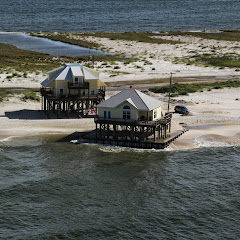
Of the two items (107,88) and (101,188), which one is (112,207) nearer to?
(101,188)

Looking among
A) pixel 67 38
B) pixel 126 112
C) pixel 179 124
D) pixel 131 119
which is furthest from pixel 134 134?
pixel 67 38

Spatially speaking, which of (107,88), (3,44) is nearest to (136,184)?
(107,88)

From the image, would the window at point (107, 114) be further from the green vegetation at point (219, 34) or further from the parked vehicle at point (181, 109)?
the green vegetation at point (219, 34)

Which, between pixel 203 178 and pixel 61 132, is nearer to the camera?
pixel 203 178

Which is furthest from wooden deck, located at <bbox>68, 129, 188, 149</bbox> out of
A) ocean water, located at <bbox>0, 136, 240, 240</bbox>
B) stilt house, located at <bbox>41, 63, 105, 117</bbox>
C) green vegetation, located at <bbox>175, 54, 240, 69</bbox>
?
green vegetation, located at <bbox>175, 54, 240, 69</bbox>

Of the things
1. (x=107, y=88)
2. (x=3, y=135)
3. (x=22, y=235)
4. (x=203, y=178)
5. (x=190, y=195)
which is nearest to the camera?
(x=22, y=235)

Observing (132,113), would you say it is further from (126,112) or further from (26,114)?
(26,114)

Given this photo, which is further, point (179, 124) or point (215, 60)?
point (215, 60)
